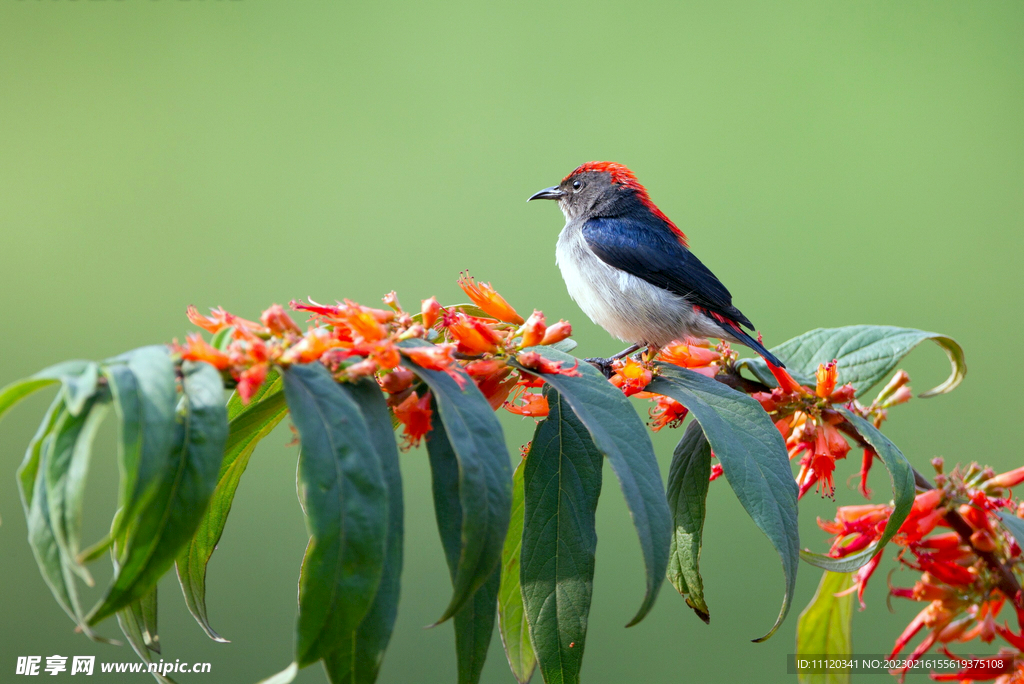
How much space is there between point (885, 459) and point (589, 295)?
2113 mm

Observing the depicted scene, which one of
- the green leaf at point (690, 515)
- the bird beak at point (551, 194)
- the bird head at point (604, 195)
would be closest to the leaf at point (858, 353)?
the green leaf at point (690, 515)

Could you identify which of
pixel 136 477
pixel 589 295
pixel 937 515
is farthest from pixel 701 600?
pixel 589 295

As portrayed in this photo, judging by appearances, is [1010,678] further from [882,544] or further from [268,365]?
[268,365]

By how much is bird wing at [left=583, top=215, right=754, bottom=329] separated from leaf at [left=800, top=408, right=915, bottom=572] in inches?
58.6

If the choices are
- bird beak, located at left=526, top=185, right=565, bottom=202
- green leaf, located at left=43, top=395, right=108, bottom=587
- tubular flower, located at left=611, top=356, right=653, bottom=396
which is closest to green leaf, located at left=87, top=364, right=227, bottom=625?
green leaf, located at left=43, top=395, right=108, bottom=587

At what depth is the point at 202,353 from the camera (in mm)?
916

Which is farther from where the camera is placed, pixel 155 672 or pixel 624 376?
pixel 624 376

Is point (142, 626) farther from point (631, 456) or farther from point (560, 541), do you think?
point (631, 456)

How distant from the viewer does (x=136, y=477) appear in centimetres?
72

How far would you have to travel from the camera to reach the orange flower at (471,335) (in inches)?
50.9

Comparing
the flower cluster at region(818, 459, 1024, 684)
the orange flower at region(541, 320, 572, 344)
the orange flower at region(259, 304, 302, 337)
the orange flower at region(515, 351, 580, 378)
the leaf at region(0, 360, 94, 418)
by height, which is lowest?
the flower cluster at region(818, 459, 1024, 684)

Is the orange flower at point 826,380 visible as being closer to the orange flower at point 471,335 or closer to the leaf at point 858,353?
the leaf at point 858,353

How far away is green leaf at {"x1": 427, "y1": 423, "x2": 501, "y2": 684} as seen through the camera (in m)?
0.93

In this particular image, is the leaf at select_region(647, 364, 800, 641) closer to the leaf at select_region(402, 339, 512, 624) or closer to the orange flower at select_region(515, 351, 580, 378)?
the orange flower at select_region(515, 351, 580, 378)
